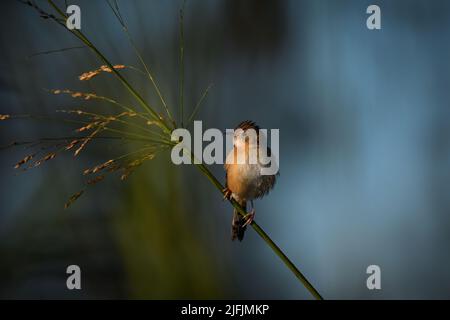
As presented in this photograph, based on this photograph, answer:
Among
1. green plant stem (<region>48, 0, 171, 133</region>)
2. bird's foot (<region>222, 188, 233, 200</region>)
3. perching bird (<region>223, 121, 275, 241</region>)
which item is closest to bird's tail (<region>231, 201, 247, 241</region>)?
perching bird (<region>223, 121, 275, 241</region>)

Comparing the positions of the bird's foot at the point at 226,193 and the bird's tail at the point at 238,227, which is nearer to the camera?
the bird's foot at the point at 226,193

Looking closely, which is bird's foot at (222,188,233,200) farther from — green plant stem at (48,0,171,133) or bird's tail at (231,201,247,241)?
green plant stem at (48,0,171,133)

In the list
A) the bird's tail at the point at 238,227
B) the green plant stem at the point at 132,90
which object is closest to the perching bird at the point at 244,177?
the bird's tail at the point at 238,227

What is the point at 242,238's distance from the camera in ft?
11.6

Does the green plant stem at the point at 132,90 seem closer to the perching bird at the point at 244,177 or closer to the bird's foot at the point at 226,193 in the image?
the bird's foot at the point at 226,193

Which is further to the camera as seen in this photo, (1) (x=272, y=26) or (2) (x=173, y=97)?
(1) (x=272, y=26)

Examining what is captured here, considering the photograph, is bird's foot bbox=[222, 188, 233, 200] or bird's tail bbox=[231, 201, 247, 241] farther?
bird's tail bbox=[231, 201, 247, 241]

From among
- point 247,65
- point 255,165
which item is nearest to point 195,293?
point 255,165

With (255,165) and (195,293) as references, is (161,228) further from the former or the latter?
(255,165)

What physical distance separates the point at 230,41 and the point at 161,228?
69.2 inches

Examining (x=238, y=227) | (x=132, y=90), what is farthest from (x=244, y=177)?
(x=132, y=90)

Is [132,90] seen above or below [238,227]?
above

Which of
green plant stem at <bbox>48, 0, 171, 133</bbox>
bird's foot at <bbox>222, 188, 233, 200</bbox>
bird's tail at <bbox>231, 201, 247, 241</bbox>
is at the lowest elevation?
bird's tail at <bbox>231, 201, 247, 241</bbox>

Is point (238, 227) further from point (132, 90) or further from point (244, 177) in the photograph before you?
point (132, 90)
